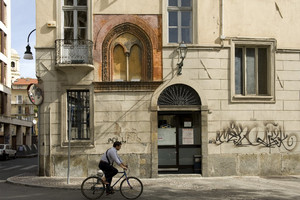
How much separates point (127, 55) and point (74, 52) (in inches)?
84.2

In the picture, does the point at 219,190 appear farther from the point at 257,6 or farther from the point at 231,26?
the point at 257,6

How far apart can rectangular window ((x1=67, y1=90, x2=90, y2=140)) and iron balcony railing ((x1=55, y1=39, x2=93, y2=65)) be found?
4.29 ft

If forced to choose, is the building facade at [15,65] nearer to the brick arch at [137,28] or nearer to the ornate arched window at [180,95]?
the brick arch at [137,28]

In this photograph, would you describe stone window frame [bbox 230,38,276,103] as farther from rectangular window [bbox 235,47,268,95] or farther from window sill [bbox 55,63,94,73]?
window sill [bbox 55,63,94,73]

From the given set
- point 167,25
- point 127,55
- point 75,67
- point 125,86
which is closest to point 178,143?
point 125,86

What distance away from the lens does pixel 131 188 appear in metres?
10.3

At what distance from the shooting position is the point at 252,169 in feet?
50.3

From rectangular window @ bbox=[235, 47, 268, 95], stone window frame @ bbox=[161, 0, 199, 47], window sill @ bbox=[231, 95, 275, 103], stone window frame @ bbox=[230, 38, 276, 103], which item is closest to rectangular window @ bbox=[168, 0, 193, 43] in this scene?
stone window frame @ bbox=[161, 0, 199, 47]

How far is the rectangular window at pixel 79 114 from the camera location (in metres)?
15.4

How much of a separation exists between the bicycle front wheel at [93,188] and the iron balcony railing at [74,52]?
19.6 ft

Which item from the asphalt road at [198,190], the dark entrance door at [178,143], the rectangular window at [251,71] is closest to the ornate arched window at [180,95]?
the dark entrance door at [178,143]

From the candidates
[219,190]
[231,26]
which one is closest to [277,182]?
[219,190]

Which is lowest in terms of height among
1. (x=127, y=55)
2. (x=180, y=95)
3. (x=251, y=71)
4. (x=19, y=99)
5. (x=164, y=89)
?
(x=180, y=95)

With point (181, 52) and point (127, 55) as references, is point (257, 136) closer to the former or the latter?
point (181, 52)
